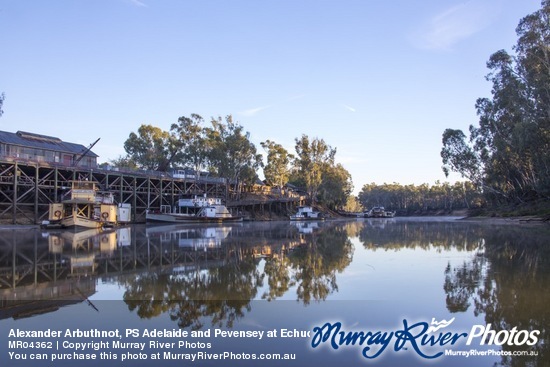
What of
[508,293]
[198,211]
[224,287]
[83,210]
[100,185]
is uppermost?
[100,185]

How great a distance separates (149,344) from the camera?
588 centimetres

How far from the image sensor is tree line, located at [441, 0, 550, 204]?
39.5m

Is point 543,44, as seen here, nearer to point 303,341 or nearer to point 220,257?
point 220,257

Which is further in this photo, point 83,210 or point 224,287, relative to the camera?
point 83,210

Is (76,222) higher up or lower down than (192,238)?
higher up

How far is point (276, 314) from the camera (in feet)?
24.2

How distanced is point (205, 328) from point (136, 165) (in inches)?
3288

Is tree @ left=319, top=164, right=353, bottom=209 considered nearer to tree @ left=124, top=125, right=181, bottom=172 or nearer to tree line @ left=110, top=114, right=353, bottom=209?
tree line @ left=110, top=114, right=353, bottom=209

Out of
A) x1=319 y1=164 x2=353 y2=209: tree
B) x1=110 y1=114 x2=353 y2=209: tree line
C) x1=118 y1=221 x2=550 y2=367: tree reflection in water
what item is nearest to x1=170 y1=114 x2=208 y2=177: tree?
x1=110 y1=114 x2=353 y2=209: tree line

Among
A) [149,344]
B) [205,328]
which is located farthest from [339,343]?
[149,344]

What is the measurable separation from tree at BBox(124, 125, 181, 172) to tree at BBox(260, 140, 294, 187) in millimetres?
20455

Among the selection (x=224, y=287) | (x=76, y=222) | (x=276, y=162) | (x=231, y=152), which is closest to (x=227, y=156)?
(x=231, y=152)

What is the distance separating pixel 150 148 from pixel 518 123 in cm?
6495

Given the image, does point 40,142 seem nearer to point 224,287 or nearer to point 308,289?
point 224,287
